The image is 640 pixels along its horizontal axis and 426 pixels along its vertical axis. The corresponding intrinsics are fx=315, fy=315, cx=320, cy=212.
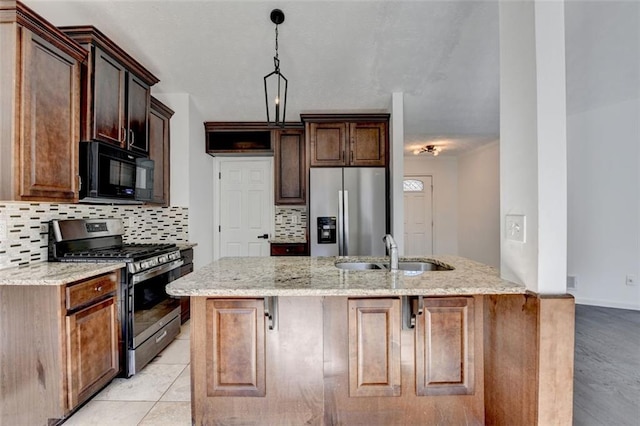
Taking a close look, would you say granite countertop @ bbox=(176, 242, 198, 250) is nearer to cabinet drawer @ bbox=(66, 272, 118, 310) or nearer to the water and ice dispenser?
cabinet drawer @ bbox=(66, 272, 118, 310)

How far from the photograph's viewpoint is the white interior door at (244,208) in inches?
179

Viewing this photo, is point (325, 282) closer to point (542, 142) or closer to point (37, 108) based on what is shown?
point (542, 142)

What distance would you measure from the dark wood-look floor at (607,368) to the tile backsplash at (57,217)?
3.63 m

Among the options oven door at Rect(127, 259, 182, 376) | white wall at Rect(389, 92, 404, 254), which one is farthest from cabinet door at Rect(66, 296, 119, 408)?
white wall at Rect(389, 92, 404, 254)

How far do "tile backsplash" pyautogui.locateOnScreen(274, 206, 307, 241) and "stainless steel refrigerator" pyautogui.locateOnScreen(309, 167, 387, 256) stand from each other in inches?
33.6

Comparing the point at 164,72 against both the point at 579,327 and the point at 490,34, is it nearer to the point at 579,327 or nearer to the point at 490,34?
the point at 490,34

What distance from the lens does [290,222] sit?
457cm

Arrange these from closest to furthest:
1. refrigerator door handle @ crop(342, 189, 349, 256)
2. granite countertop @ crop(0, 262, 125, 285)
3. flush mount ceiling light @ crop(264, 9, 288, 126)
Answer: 1. granite countertop @ crop(0, 262, 125, 285)
2. flush mount ceiling light @ crop(264, 9, 288, 126)
3. refrigerator door handle @ crop(342, 189, 349, 256)

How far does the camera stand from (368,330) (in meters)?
1.62

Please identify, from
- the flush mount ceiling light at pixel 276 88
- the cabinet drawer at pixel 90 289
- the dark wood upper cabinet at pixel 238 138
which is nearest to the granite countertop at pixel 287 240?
the dark wood upper cabinet at pixel 238 138

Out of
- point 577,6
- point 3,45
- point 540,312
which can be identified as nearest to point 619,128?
point 577,6

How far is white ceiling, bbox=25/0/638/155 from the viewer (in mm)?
2514

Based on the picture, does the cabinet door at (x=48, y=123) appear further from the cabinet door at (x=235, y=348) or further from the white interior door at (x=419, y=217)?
the white interior door at (x=419, y=217)

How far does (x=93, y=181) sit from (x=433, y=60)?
10.1 feet
